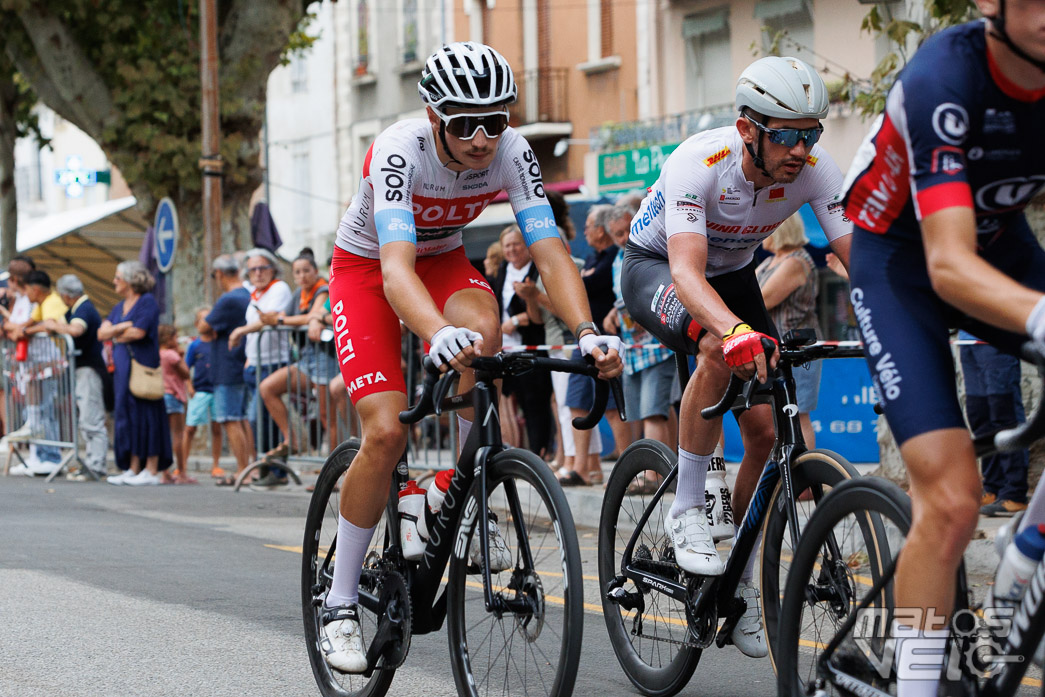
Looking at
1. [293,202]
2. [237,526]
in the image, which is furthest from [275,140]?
[237,526]

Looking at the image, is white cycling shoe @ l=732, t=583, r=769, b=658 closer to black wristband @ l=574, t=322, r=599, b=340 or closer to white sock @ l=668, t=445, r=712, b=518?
white sock @ l=668, t=445, r=712, b=518

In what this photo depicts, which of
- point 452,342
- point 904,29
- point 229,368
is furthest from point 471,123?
point 229,368

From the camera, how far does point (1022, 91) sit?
311 centimetres

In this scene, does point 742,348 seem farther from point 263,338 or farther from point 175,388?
point 175,388

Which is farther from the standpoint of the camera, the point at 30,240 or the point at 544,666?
the point at 30,240

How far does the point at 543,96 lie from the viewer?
31.2m

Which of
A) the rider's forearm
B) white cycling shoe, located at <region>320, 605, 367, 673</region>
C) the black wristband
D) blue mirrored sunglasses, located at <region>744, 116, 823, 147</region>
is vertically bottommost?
white cycling shoe, located at <region>320, 605, 367, 673</region>

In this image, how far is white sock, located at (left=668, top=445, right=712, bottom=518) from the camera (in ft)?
16.1

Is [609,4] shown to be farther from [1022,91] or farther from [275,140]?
[1022,91]

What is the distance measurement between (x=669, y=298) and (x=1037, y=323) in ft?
7.63

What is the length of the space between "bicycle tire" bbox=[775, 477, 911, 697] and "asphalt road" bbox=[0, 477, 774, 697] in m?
1.35

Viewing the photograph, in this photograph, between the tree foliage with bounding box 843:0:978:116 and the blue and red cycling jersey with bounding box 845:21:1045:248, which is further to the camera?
the tree foliage with bounding box 843:0:978:116

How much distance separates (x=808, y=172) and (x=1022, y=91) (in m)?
1.71

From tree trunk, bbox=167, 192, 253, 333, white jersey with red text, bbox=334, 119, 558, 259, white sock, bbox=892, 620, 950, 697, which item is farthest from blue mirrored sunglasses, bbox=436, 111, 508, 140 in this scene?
tree trunk, bbox=167, 192, 253, 333
